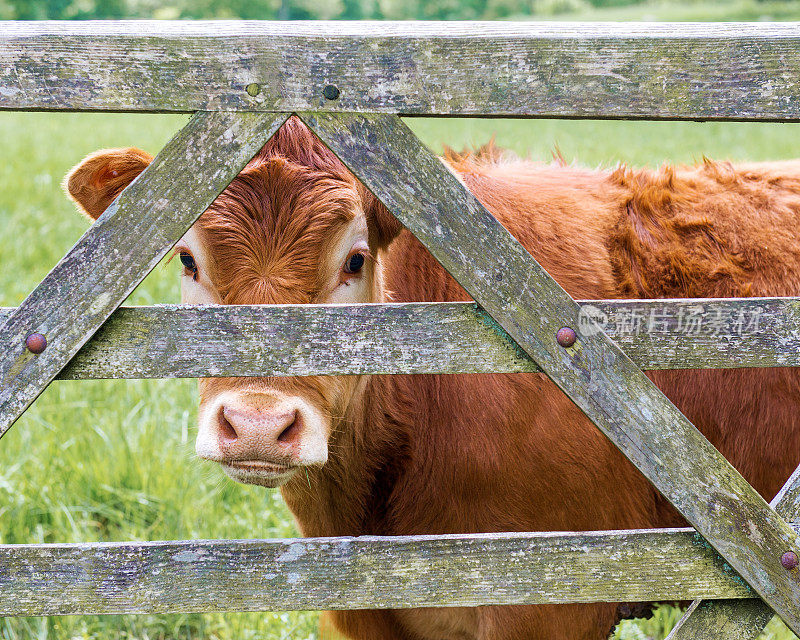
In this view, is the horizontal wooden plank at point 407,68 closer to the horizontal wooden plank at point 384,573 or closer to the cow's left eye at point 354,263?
the cow's left eye at point 354,263

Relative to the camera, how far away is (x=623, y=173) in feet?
10.4

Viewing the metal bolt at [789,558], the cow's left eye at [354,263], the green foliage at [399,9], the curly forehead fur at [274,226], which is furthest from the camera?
the green foliage at [399,9]

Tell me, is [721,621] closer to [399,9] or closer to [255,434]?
[255,434]

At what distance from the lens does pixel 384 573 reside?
1.82 meters

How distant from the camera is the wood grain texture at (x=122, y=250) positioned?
159 centimetres

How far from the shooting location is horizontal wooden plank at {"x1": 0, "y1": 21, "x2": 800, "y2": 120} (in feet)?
5.14

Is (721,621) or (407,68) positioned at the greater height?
(407,68)

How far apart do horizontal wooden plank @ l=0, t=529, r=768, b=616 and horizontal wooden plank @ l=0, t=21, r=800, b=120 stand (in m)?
0.95

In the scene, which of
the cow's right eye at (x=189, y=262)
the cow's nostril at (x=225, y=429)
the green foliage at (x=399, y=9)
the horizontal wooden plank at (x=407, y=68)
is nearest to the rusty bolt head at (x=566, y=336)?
the horizontal wooden plank at (x=407, y=68)

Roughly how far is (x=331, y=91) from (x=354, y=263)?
0.86 meters

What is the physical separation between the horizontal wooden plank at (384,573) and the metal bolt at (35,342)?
0.47m

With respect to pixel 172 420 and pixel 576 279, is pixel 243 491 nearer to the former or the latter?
pixel 172 420

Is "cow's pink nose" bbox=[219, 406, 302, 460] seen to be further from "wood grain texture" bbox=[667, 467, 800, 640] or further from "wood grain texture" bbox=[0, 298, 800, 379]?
"wood grain texture" bbox=[667, 467, 800, 640]

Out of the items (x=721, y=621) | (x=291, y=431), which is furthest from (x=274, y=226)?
(x=721, y=621)
